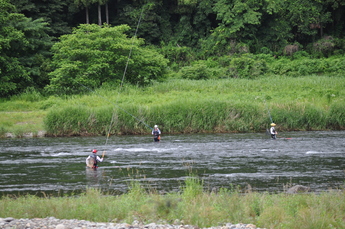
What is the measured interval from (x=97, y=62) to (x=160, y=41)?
20.2 meters

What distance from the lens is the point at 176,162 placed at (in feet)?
64.5

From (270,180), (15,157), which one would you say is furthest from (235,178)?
(15,157)

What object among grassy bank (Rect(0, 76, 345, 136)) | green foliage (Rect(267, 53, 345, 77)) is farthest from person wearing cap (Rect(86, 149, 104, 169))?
green foliage (Rect(267, 53, 345, 77))

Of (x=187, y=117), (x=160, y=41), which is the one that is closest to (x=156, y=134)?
(x=187, y=117)

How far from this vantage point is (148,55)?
1672 inches

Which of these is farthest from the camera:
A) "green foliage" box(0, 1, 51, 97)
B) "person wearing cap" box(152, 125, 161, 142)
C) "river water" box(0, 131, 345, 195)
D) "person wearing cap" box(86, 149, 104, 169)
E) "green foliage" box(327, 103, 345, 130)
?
"green foliage" box(0, 1, 51, 97)

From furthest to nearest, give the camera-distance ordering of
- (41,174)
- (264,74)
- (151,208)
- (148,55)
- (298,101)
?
1. (264,74)
2. (148,55)
3. (298,101)
4. (41,174)
5. (151,208)

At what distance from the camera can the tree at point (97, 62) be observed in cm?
3888

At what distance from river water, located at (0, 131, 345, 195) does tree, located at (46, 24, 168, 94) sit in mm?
10958

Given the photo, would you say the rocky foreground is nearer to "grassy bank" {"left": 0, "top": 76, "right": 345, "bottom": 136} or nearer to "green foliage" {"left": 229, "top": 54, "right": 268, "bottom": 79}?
"grassy bank" {"left": 0, "top": 76, "right": 345, "bottom": 136}

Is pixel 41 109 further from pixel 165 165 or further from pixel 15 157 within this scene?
pixel 165 165

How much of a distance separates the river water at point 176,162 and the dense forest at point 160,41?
12789 millimetres

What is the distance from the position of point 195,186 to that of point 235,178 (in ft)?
14.0

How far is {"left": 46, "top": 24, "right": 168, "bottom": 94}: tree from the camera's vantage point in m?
38.9
